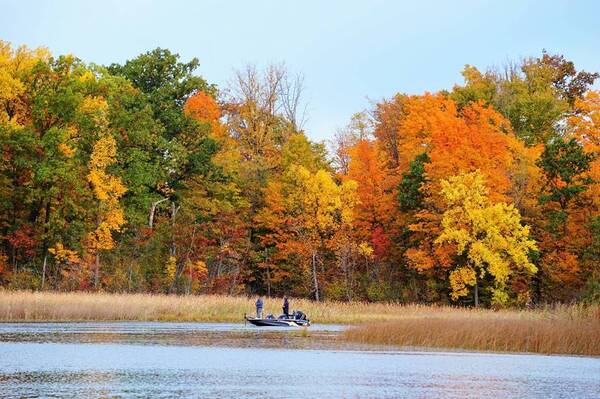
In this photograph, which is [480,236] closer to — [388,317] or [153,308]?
[388,317]

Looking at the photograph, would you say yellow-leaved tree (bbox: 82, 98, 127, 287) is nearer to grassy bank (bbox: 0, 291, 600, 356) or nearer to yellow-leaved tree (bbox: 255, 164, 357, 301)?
yellow-leaved tree (bbox: 255, 164, 357, 301)

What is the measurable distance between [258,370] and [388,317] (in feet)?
97.5

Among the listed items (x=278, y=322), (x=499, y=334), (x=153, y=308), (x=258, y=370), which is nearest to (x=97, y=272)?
(x=153, y=308)

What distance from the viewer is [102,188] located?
74.6m

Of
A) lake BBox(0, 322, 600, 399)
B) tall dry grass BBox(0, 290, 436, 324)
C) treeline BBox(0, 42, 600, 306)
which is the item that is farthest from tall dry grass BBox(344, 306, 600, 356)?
treeline BBox(0, 42, 600, 306)

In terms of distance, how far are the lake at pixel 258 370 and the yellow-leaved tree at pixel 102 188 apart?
31.0m

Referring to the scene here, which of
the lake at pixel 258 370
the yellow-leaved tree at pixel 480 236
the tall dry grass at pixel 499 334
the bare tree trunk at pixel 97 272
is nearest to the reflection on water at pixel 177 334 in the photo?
the lake at pixel 258 370

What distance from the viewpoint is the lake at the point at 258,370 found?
24.7 meters

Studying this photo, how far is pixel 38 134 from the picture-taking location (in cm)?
7462

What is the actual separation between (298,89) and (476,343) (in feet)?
218

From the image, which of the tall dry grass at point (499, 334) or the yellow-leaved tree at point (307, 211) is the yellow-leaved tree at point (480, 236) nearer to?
the yellow-leaved tree at point (307, 211)

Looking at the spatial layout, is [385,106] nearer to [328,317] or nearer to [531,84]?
[531,84]

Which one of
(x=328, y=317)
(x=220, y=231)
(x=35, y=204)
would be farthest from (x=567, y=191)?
(x=35, y=204)

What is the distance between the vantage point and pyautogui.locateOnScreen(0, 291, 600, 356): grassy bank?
1521 inches
